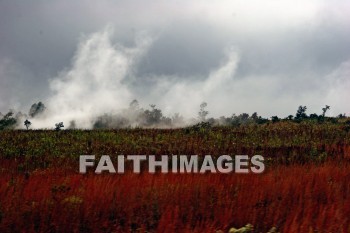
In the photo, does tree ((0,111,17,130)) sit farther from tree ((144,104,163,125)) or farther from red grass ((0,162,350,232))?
red grass ((0,162,350,232))

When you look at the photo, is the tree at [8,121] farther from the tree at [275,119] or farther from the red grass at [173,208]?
the red grass at [173,208]

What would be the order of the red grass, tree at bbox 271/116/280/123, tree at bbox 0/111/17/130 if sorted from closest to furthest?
the red grass < tree at bbox 271/116/280/123 < tree at bbox 0/111/17/130

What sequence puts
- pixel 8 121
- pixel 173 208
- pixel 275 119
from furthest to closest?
pixel 8 121
pixel 275 119
pixel 173 208

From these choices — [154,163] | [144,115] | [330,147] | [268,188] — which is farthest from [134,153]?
[144,115]

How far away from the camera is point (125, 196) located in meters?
5.75

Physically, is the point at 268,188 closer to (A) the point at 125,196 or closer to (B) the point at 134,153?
(A) the point at 125,196

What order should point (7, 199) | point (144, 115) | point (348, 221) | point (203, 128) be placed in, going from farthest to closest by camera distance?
point (144, 115)
point (203, 128)
point (7, 199)
point (348, 221)

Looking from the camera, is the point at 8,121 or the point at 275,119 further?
the point at 8,121

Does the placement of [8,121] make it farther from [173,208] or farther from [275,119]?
[173,208]

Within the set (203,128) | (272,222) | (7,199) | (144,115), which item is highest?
(144,115)

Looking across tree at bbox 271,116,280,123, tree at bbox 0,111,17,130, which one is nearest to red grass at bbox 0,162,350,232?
tree at bbox 271,116,280,123

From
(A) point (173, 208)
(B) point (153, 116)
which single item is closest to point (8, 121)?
(B) point (153, 116)

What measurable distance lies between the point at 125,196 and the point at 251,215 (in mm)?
1941

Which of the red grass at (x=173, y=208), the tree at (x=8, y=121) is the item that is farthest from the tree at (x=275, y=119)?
the tree at (x=8, y=121)
